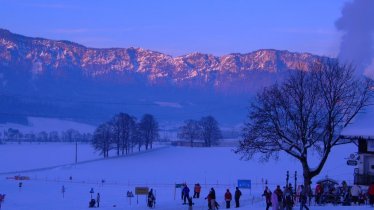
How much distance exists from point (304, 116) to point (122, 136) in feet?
269

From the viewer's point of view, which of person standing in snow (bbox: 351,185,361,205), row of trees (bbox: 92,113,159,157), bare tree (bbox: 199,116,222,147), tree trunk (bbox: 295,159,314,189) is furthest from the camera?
bare tree (bbox: 199,116,222,147)

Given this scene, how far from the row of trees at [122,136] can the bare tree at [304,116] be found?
78.9 m

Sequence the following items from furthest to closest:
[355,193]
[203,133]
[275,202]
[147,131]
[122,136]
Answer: [203,133] → [147,131] → [122,136] → [355,193] → [275,202]

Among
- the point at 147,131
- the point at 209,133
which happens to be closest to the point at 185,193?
the point at 147,131

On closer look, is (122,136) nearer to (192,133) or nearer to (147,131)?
(147,131)

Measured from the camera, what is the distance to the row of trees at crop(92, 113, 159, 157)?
117188mm

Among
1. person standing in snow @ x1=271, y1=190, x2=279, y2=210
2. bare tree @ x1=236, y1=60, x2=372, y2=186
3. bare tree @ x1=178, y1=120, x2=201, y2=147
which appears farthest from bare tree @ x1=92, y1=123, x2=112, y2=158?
person standing in snow @ x1=271, y1=190, x2=279, y2=210

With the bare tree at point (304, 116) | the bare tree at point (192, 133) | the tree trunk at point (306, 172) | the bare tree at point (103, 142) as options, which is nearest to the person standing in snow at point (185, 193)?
the bare tree at point (304, 116)

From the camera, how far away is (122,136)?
118 meters

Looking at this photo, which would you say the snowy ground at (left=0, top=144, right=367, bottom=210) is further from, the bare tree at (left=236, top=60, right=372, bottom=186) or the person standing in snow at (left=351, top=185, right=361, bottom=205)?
the bare tree at (left=236, top=60, right=372, bottom=186)

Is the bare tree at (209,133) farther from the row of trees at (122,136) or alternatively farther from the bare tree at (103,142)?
the bare tree at (103,142)

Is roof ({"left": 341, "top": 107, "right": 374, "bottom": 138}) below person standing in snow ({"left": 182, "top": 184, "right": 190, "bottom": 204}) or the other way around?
the other way around

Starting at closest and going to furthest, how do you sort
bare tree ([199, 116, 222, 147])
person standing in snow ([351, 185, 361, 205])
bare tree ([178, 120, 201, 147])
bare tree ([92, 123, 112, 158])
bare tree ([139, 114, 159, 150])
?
person standing in snow ([351, 185, 361, 205]), bare tree ([92, 123, 112, 158]), bare tree ([139, 114, 159, 150]), bare tree ([199, 116, 222, 147]), bare tree ([178, 120, 201, 147])

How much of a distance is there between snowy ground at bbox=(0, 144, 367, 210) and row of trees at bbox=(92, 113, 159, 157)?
7280 mm
